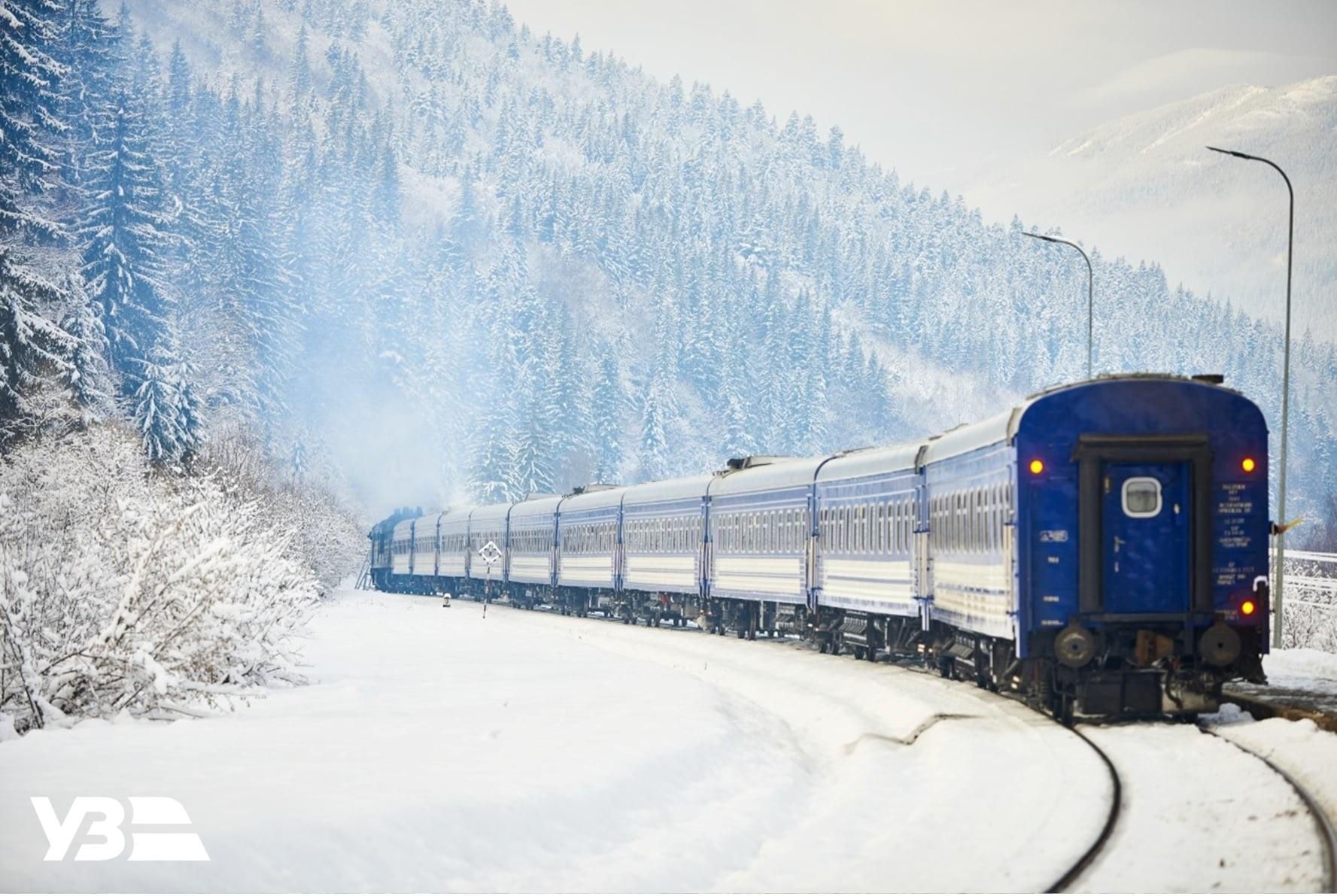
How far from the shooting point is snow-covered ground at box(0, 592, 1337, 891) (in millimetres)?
10758

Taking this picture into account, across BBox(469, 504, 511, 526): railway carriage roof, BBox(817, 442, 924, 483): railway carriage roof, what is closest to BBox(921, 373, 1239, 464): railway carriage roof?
BBox(817, 442, 924, 483): railway carriage roof

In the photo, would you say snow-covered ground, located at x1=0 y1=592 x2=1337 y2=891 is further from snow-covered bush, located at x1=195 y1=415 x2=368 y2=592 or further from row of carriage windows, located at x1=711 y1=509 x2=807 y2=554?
snow-covered bush, located at x1=195 y1=415 x2=368 y2=592

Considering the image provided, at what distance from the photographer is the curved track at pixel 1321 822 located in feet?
33.9

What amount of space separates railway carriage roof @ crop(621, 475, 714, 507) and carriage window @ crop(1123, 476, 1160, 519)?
2215 centimetres

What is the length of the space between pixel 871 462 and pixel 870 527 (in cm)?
120

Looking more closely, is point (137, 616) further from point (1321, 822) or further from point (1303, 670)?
point (1303, 670)

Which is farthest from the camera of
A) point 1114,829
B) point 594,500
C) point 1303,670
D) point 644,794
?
point 594,500

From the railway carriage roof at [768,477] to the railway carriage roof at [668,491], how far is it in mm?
985

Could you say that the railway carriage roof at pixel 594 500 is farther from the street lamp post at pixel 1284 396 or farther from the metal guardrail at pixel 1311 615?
the street lamp post at pixel 1284 396

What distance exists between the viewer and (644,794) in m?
14.0

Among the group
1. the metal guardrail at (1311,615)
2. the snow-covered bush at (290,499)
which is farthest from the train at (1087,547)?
the snow-covered bush at (290,499)

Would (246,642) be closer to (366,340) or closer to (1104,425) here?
(1104,425)

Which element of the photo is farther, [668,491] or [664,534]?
[668,491]

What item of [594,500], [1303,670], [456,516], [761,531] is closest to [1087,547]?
[1303,670]
